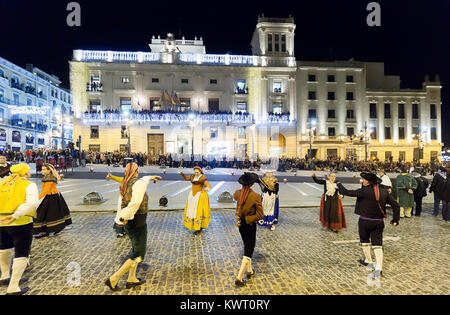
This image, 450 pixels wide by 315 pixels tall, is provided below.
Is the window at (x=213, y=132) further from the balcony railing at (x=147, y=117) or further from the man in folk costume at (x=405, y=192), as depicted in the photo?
the man in folk costume at (x=405, y=192)

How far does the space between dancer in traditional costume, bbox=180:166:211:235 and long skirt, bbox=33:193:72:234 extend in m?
3.33

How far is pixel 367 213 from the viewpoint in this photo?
14.8 feet

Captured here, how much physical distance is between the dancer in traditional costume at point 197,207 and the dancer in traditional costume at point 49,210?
335 centimetres

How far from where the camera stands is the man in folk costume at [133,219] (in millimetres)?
3695

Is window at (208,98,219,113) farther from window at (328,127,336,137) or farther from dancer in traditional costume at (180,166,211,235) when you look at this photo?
dancer in traditional costume at (180,166,211,235)

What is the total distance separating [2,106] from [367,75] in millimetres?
55964

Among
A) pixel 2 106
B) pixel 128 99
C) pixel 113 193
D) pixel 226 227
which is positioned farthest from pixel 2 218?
pixel 2 106

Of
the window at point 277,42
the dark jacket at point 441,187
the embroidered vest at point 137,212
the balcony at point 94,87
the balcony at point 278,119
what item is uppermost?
the window at point 277,42

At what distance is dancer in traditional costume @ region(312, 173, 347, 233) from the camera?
710cm

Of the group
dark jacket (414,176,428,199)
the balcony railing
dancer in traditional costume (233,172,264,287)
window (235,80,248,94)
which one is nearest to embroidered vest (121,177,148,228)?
dancer in traditional costume (233,172,264,287)

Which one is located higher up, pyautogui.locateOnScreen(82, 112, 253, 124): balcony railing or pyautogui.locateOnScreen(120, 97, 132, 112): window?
pyautogui.locateOnScreen(120, 97, 132, 112): window

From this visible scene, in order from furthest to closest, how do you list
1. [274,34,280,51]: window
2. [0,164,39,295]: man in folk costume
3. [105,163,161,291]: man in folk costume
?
[274,34,280,51]: window < [105,163,161,291]: man in folk costume < [0,164,39,295]: man in folk costume

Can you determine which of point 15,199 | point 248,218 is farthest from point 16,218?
point 248,218

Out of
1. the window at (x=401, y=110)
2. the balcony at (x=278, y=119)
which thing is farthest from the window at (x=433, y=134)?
the balcony at (x=278, y=119)
